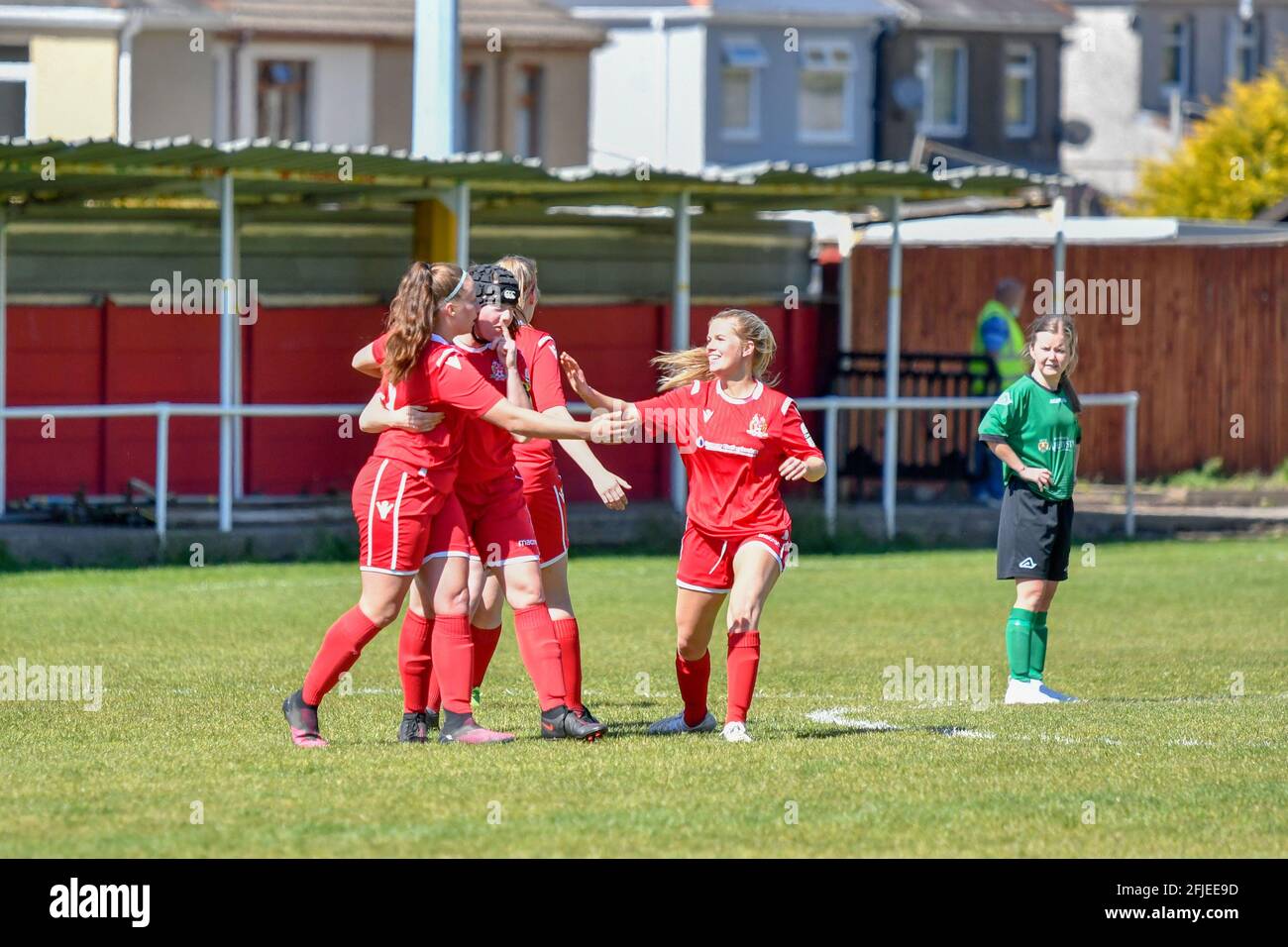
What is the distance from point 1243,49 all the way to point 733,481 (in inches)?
2127

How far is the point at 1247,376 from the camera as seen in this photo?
2830cm

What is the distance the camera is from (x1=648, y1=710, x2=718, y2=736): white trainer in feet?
33.0

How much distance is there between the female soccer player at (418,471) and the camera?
30.0ft

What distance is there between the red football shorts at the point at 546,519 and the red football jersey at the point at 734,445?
2.08ft

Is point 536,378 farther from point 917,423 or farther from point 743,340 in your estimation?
point 917,423

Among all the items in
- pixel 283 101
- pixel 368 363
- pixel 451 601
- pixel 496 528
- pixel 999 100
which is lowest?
pixel 451 601

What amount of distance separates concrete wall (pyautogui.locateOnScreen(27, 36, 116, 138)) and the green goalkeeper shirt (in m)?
25.7

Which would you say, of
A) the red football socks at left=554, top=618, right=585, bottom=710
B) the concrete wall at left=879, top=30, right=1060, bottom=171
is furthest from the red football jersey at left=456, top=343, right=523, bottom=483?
the concrete wall at left=879, top=30, right=1060, bottom=171

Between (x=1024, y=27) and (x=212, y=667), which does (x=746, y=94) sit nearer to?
(x=1024, y=27)

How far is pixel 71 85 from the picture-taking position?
35344 millimetres

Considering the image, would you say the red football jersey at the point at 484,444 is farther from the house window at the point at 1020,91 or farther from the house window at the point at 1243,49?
the house window at the point at 1243,49

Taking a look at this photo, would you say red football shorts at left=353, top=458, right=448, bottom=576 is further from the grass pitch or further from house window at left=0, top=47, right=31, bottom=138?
house window at left=0, top=47, right=31, bottom=138

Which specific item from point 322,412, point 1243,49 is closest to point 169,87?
point 322,412
